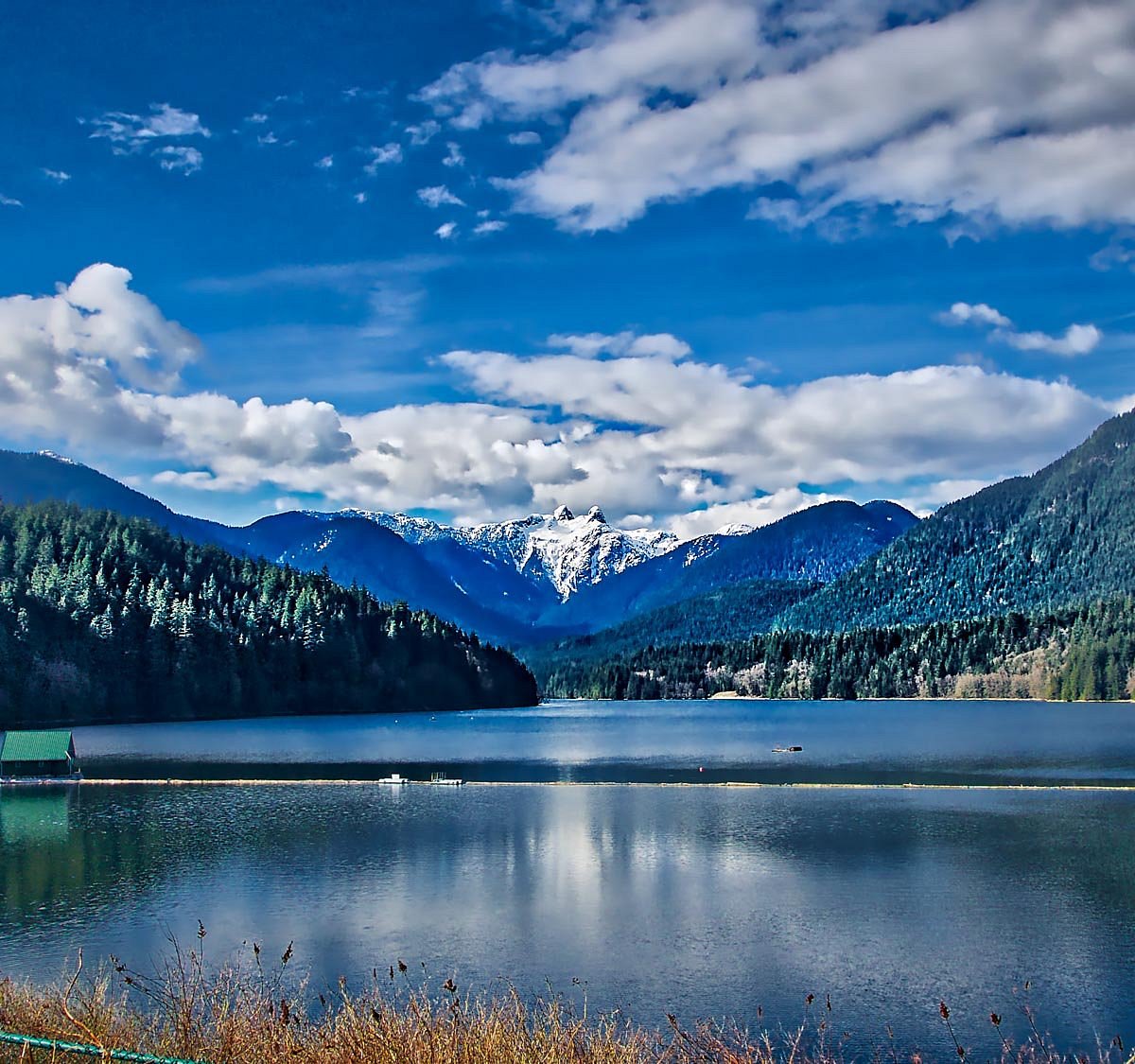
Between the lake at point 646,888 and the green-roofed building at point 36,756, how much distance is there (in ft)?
23.1

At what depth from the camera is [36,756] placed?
4067 inches

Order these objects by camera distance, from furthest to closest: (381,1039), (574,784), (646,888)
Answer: (574,784) < (646,888) < (381,1039)

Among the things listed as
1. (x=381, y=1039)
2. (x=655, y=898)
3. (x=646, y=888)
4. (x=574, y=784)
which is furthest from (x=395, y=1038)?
(x=574, y=784)

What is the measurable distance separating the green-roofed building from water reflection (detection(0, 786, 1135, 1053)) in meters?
27.0

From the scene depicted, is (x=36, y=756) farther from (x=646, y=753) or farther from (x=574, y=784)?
(x=646, y=753)

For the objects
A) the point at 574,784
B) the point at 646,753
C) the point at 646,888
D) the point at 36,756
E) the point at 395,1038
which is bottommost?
the point at 646,753

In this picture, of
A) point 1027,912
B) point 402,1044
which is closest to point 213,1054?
point 402,1044

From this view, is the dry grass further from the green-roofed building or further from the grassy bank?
the green-roofed building

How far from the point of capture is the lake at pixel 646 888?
3534 cm

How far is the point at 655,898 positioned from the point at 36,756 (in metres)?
76.8

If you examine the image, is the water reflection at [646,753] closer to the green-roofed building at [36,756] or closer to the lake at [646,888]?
the lake at [646,888]

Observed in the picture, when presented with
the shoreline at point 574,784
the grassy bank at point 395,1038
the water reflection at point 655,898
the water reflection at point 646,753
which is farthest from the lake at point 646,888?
the water reflection at point 646,753

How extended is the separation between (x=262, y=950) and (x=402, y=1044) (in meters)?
20.7

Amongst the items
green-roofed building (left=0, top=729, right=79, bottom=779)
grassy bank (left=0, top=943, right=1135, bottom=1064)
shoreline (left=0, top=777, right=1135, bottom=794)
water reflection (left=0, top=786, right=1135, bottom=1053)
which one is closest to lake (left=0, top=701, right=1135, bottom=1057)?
water reflection (left=0, top=786, right=1135, bottom=1053)
